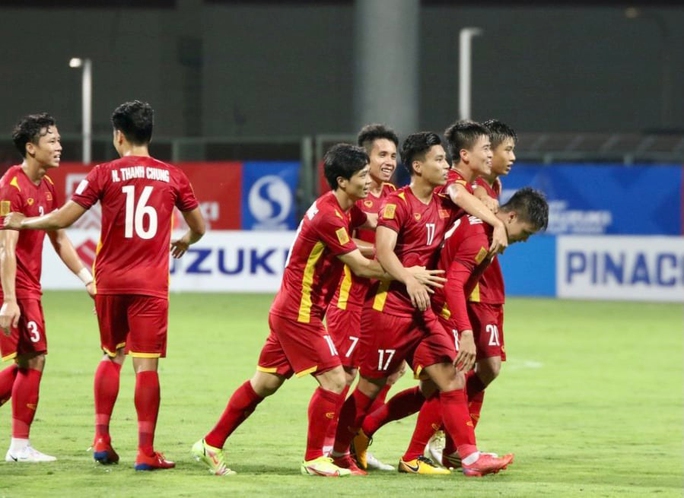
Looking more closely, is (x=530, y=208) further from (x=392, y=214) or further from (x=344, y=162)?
(x=344, y=162)

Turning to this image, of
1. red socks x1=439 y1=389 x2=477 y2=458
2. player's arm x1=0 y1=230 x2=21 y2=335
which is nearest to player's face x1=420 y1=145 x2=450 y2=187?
red socks x1=439 y1=389 x2=477 y2=458

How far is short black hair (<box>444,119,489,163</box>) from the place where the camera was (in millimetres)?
7848

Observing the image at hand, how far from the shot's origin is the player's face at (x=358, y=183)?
24.3ft

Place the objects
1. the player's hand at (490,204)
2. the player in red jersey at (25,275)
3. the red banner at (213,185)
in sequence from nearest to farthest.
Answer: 1. the player's hand at (490,204)
2. the player in red jersey at (25,275)
3. the red banner at (213,185)

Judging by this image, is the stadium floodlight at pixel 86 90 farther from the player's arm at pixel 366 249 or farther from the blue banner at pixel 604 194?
the player's arm at pixel 366 249

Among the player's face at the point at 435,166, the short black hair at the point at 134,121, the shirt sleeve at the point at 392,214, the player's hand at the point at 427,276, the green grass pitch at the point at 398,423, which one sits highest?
the short black hair at the point at 134,121

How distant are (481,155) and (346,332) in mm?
1382

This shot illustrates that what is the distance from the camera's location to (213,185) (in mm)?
24906

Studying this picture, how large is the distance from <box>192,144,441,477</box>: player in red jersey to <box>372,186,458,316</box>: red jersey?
20 centimetres

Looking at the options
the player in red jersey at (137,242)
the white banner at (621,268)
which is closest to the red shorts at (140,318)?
the player in red jersey at (137,242)

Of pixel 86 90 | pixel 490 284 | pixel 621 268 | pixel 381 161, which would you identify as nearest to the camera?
pixel 490 284

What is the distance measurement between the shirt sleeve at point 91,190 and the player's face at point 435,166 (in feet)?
5.93

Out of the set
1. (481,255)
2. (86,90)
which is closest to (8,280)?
(481,255)

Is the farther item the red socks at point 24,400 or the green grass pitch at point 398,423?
the red socks at point 24,400
